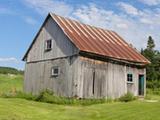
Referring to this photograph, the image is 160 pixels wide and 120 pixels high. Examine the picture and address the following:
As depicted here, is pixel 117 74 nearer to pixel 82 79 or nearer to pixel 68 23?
pixel 82 79

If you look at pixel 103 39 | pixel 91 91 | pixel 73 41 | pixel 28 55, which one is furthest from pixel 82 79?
pixel 28 55

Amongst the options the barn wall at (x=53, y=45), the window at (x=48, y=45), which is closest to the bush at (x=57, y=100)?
the barn wall at (x=53, y=45)

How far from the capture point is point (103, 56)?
1318 inches

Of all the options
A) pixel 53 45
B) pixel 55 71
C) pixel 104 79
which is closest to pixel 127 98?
pixel 104 79

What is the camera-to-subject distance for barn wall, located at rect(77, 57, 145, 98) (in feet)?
105

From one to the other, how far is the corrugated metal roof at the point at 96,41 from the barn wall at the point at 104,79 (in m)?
0.98

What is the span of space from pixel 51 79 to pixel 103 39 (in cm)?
679

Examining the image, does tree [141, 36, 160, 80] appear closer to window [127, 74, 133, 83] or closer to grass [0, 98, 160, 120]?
window [127, 74, 133, 83]

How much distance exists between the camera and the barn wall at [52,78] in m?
32.4

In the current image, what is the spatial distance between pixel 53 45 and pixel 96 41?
13.6 feet

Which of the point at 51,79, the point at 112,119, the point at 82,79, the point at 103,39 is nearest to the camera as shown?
the point at 112,119

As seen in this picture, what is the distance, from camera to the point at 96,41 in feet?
117

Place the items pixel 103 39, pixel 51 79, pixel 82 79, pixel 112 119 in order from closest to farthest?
pixel 112 119, pixel 82 79, pixel 51 79, pixel 103 39

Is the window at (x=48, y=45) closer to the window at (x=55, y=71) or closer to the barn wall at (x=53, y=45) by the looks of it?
the barn wall at (x=53, y=45)
